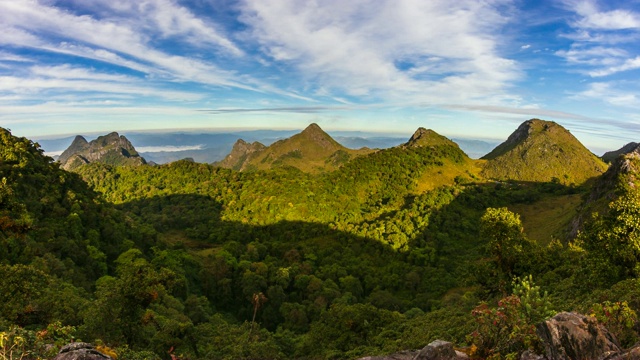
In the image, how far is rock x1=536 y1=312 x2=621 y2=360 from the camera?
12016 mm

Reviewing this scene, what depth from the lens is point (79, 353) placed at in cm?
1326

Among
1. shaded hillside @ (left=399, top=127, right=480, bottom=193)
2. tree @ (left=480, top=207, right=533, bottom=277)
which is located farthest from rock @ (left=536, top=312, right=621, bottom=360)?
shaded hillside @ (left=399, top=127, right=480, bottom=193)

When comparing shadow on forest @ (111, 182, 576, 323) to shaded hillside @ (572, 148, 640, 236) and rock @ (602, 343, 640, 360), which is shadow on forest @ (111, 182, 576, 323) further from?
rock @ (602, 343, 640, 360)

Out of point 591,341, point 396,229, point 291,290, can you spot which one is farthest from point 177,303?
point 396,229

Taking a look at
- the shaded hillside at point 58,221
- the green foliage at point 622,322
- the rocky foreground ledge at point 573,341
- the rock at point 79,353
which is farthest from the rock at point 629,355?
the shaded hillside at point 58,221

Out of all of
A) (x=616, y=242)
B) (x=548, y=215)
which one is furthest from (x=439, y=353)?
(x=548, y=215)

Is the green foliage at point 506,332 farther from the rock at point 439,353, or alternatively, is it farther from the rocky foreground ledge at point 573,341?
the rock at point 439,353

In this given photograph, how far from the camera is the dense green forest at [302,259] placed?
22.5m

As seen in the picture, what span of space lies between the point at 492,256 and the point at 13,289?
126 ft

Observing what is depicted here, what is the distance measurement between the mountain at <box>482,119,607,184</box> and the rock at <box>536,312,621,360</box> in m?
175

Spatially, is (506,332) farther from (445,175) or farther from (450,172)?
(450,172)

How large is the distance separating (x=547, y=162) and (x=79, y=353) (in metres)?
203

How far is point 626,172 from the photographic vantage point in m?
72.5

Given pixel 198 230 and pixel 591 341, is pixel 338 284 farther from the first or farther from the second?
pixel 591 341
